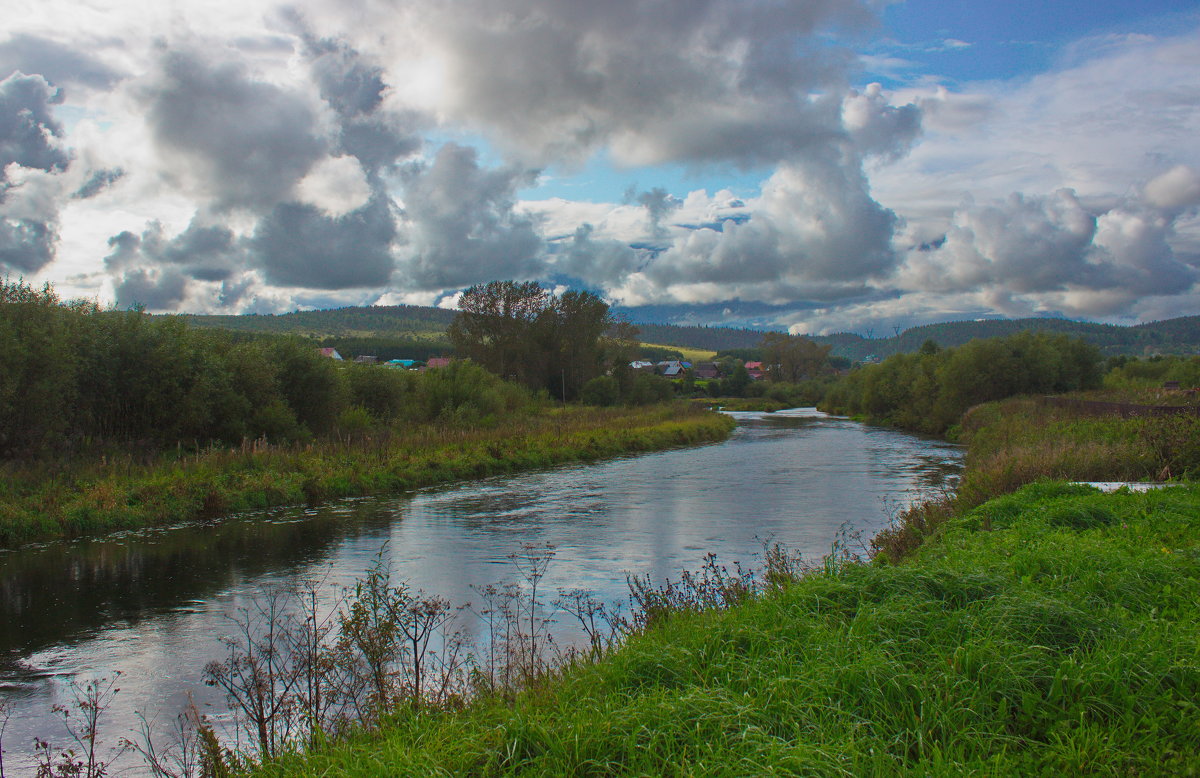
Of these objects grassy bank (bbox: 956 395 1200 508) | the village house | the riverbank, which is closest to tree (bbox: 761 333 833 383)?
the village house

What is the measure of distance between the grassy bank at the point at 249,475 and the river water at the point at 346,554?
902mm

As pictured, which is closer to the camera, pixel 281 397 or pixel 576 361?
pixel 281 397

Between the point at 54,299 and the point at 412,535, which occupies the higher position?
the point at 54,299

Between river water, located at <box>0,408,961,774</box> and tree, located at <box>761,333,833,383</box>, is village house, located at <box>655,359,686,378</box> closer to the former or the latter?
tree, located at <box>761,333,833,383</box>

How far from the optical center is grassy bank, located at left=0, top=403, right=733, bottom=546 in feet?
56.0

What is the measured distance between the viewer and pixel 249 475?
70.7 feet

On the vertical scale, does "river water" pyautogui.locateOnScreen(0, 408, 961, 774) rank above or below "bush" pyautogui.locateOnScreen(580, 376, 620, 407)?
below

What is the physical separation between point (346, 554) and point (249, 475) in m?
8.13

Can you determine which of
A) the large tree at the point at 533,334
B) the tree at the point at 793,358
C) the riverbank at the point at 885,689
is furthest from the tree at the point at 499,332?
the tree at the point at 793,358

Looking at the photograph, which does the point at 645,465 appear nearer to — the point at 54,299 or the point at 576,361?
the point at 54,299

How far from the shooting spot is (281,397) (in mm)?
30094

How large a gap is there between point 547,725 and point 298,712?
137 inches

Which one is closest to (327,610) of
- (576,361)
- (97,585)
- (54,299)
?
(97,585)

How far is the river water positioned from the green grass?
4495 millimetres
